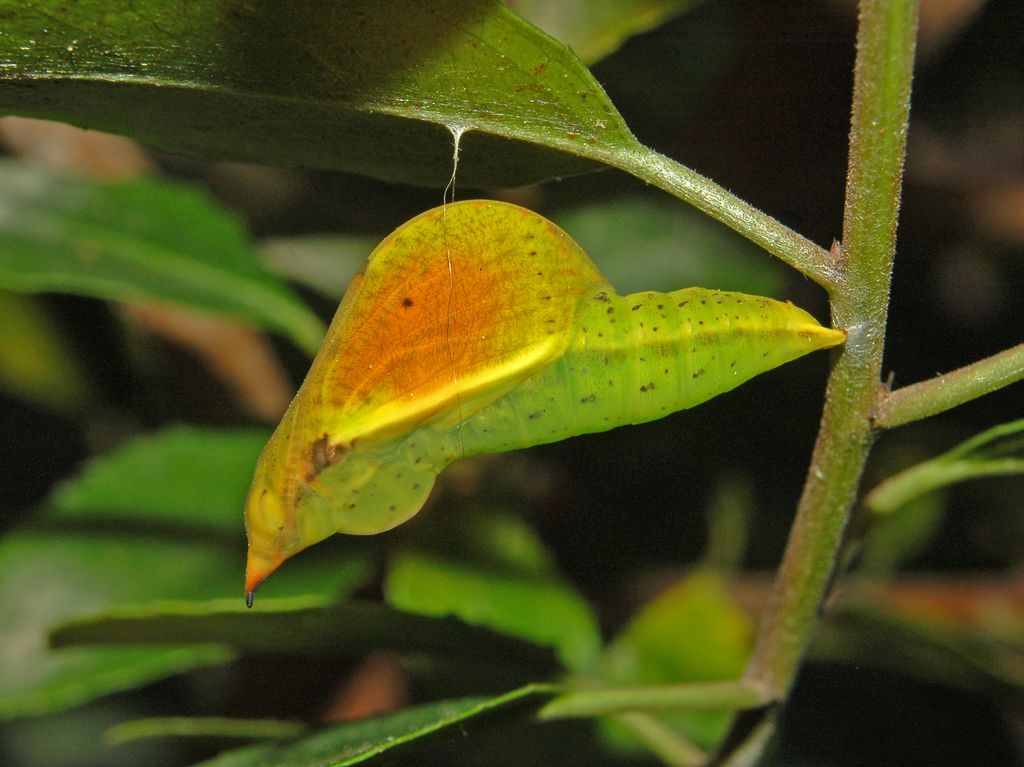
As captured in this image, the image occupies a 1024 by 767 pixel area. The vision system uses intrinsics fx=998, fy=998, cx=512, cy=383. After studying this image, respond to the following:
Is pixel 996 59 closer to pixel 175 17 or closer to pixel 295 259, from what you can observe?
pixel 295 259

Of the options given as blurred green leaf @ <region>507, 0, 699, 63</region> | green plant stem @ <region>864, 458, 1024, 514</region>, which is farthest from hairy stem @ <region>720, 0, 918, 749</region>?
blurred green leaf @ <region>507, 0, 699, 63</region>

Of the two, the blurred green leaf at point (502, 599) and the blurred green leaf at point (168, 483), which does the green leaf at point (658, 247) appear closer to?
the blurred green leaf at point (168, 483)

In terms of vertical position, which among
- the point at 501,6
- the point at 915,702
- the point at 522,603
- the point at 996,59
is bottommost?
the point at 915,702

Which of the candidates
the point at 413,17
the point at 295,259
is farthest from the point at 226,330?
the point at 413,17

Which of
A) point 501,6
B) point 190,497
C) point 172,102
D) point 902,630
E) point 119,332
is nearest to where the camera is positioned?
point 501,6

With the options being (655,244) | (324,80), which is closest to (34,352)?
(655,244)

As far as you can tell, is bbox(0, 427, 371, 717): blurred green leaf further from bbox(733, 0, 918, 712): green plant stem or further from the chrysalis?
bbox(733, 0, 918, 712): green plant stem
